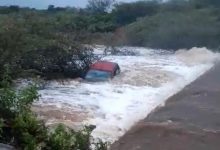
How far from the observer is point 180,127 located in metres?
12.8

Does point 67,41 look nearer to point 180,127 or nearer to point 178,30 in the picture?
point 180,127

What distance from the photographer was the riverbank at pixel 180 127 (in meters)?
11.5

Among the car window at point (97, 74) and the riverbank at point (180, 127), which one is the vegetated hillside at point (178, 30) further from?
the riverbank at point (180, 127)

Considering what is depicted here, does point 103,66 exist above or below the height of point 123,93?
above

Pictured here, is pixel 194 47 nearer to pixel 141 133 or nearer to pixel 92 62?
pixel 92 62

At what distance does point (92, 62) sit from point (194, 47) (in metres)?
16.4

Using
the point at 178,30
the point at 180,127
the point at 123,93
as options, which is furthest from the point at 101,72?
the point at 178,30

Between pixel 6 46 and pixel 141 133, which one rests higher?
pixel 6 46

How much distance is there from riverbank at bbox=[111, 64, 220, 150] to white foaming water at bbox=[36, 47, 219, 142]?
1.59 ft

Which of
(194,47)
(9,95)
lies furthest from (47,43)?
(194,47)

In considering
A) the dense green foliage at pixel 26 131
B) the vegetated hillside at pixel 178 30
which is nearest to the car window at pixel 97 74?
the dense green foliage at pixel 26 131

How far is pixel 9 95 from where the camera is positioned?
29.9 feet

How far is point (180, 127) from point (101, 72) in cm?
831

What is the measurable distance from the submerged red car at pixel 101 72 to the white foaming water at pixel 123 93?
14.8 inches
